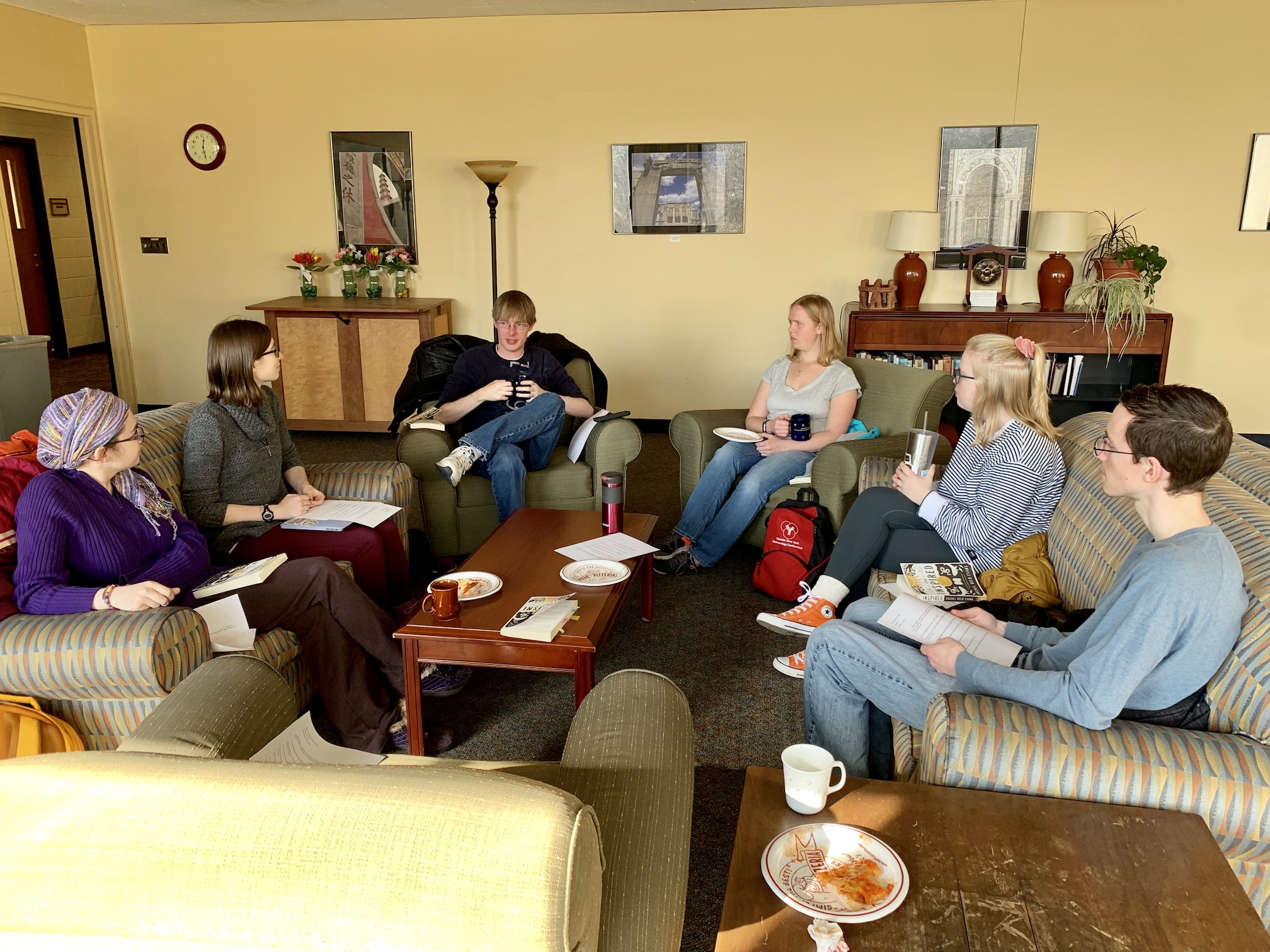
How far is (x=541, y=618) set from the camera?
2.45 metres

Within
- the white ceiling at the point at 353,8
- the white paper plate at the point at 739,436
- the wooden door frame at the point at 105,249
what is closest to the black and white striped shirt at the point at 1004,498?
the white paper plate at the point at 739,436

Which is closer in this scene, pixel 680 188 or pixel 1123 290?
pixel 1123 290

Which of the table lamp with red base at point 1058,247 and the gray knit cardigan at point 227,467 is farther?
the table lamp with red base at point 1058,247

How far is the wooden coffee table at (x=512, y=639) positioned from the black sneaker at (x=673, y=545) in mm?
992

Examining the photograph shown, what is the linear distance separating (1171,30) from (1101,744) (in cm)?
527

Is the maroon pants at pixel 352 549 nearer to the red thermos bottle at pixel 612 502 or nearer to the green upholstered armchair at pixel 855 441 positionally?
the red thermos bottle at pixel 612 502

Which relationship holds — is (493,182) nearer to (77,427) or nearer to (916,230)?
(916,230)

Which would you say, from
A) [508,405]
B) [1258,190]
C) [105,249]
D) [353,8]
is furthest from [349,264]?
[1258,190]

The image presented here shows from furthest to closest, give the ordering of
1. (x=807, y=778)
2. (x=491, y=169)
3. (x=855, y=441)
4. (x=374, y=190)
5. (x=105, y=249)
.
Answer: (x=105, y=249) < (x=374, y=190) < (x=491, y=169) < (x=855, y=441) < (x=807, y=778)

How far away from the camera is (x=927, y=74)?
561 cm

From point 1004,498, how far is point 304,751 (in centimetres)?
203

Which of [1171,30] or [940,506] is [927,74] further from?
[940,506]

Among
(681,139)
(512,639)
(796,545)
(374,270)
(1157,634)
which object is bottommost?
(796,545)

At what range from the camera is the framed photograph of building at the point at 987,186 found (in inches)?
221
